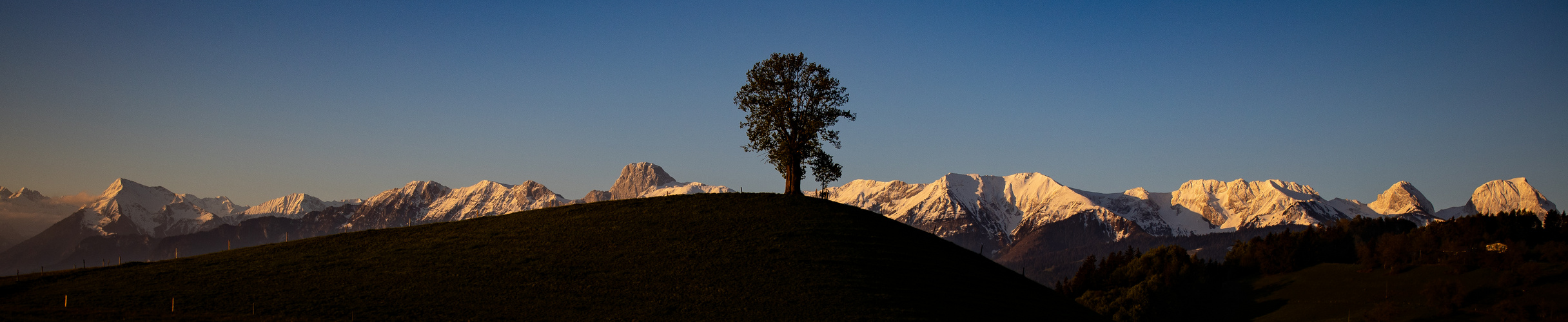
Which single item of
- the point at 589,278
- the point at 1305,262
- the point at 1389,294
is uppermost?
the point at 589,278

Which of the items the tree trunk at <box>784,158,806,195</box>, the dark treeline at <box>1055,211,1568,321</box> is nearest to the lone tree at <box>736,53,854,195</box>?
the tree trunk at <box>784,158,806,195</box>

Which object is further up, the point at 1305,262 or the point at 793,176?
the point at 793,176

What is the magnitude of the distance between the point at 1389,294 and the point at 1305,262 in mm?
32373

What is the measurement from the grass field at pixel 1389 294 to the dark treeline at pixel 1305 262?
64.1 inches

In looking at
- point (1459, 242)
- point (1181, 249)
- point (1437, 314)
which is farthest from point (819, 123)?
point (1459, 242)

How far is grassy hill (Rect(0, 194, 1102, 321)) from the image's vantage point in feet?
200

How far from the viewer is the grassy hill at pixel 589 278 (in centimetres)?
6081

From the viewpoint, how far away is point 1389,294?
137375mm

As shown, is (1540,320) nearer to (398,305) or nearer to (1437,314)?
(1437,314)

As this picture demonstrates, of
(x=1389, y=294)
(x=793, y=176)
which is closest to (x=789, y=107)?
(x=793, y=176)

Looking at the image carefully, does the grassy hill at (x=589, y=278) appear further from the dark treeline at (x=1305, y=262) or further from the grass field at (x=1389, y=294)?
the grass field at (x=1389, y=294)

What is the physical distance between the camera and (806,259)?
2857 inches

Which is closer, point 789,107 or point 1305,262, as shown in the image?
point 789,107

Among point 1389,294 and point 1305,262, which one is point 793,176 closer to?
point 1389,294
